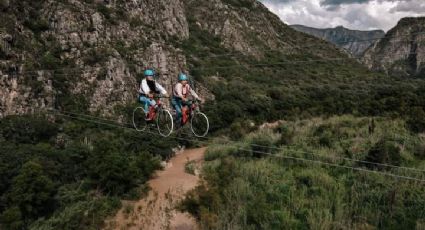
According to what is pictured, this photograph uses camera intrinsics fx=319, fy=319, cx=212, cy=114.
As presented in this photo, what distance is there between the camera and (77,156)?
89.0ft

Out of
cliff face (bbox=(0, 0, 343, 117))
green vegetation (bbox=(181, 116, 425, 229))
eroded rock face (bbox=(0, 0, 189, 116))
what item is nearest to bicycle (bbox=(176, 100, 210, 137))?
green vegetation (bbox=(181, 116, 425, 229))

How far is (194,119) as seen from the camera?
13344 mm

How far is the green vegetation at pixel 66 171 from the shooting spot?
20.2m

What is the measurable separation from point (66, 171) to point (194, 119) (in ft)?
54.6

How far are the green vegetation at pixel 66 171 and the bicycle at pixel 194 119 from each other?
11.2 m

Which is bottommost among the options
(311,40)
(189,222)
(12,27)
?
(189,222)

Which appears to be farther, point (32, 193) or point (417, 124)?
point (417, 124)

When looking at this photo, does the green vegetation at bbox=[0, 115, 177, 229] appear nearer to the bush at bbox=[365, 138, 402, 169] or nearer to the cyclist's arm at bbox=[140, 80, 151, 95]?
the cyclist's arm at bbox=[140, 80, 151, 95]

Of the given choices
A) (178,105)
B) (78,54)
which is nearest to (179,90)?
(178,105)

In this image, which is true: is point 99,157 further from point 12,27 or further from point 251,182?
point 12,27

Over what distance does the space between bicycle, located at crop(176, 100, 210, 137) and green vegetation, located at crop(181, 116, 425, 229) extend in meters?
2.00

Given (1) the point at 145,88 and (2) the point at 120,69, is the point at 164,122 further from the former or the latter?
(2) the point at 120,69

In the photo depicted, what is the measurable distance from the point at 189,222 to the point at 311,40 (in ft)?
397

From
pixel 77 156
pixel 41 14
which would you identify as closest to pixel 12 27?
pixel 41 14
